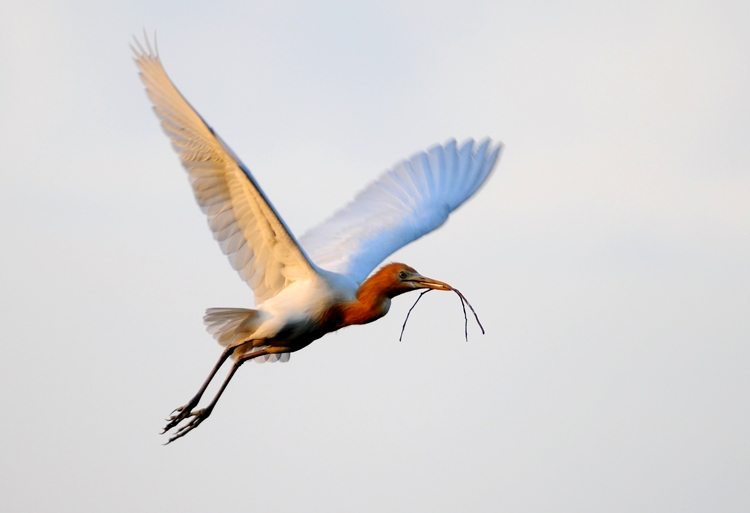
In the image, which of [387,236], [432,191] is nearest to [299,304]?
[387,236]

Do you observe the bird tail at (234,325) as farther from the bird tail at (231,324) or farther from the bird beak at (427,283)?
the bird beak at (427,283)

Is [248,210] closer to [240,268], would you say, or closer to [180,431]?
[240,268]

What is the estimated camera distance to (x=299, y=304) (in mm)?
12148

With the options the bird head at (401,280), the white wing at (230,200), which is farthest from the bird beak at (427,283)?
the white wing at (230,200)

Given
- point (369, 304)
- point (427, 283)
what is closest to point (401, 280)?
point (427, 283)

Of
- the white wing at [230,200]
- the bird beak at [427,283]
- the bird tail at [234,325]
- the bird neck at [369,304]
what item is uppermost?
the white wing at [230,200]

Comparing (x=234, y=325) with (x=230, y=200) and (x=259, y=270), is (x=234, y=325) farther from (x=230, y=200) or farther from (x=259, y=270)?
(x=230, y=200)

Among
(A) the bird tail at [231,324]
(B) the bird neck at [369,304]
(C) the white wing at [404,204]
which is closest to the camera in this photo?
(B) the bird neck at [369,304]

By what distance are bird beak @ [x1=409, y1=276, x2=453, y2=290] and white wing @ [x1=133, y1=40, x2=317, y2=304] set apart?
1.02 m

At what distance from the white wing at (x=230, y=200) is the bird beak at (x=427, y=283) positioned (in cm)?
102

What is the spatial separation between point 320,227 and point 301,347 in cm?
263

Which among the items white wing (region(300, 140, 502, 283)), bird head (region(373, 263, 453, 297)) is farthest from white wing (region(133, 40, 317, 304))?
white wing (region(300, 140, 502, 283))

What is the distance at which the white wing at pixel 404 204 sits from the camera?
47.2 ft

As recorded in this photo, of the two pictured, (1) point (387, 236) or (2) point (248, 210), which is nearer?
(2) point (248, 210)
